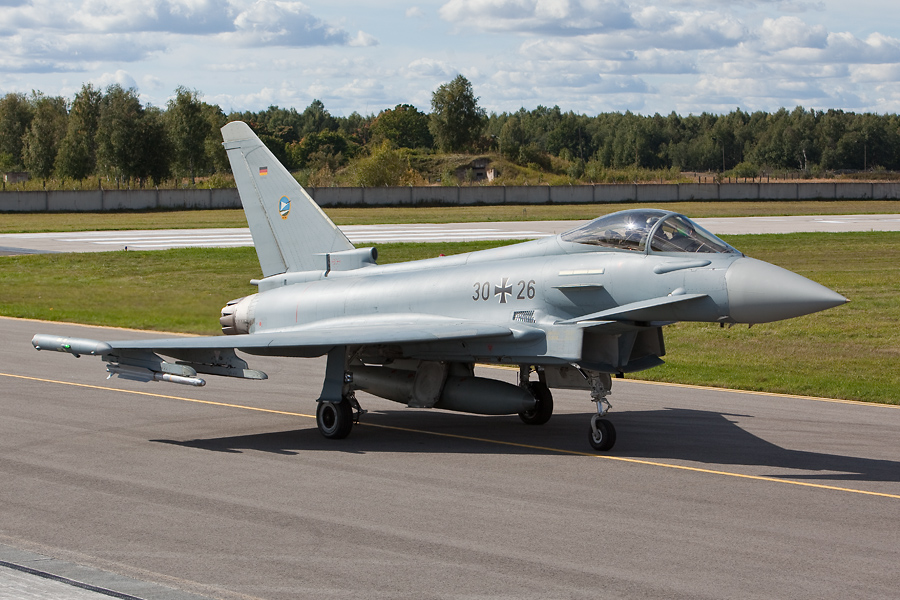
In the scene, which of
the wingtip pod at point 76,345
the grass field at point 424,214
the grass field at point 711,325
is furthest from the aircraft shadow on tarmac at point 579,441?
the grass field at point 424,214

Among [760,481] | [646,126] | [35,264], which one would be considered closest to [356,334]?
[760,481]

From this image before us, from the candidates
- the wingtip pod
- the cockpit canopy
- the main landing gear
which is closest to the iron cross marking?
the cockpit canopy

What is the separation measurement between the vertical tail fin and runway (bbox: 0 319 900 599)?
8.11 feet

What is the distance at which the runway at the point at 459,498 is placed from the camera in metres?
7.78

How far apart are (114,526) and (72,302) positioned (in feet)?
76.7

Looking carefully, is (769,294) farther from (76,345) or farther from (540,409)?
(76,345)

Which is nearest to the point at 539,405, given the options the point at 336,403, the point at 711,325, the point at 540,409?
the point at 540,409

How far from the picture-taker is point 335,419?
13383 mm

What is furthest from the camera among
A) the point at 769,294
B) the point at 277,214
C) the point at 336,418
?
the point at 277,214

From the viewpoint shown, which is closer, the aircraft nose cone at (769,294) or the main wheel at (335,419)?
the aircraft nose cone at (769,294)

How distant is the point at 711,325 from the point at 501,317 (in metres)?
13.0

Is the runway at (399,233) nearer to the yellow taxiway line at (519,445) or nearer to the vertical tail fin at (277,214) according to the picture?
the yellow taxiway line at (519,445)

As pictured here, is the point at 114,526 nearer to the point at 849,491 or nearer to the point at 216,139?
the point at 849,491

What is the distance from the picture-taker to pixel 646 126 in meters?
189
